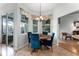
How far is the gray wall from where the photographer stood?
232cm

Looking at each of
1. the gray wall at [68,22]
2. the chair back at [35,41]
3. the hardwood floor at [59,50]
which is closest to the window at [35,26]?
the chair back at [35,41]

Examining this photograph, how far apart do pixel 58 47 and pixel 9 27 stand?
126 centimetres

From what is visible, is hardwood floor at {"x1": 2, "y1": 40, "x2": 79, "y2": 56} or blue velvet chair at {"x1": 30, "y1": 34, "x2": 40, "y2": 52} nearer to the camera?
hardwood floor at {"x1": 2, "y1": 40, "x2": 79, "y2": 56}

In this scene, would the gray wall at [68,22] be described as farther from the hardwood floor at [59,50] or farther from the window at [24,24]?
the window at [24,24]

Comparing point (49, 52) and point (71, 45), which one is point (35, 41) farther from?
point (71, 45)

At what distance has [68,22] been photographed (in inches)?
94.1

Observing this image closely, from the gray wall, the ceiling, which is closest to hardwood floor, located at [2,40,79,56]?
the gray wall

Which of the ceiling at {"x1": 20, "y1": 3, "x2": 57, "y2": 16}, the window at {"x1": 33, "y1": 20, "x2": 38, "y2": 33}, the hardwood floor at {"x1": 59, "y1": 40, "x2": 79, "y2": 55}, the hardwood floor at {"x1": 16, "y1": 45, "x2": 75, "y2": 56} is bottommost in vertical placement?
the hardwood floor at {"x1": 16, "y1": 45, "x2": 75, "y2": 56}

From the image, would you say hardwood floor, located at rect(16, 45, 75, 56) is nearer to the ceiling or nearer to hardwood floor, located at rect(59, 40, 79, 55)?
hardwood floor, located at rect(59, 40, 79, 55)

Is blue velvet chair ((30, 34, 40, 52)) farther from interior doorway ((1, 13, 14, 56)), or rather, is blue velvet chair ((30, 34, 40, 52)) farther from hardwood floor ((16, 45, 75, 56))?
interior doorway ((1, 13, 14, 56))

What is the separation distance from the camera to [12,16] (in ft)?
7.63

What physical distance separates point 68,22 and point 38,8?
31.1 inches

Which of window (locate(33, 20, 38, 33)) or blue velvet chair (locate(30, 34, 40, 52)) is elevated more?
window (locate(33, 20, 38, 33))

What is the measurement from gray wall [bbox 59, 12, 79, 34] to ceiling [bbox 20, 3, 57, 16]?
1.23 feet
